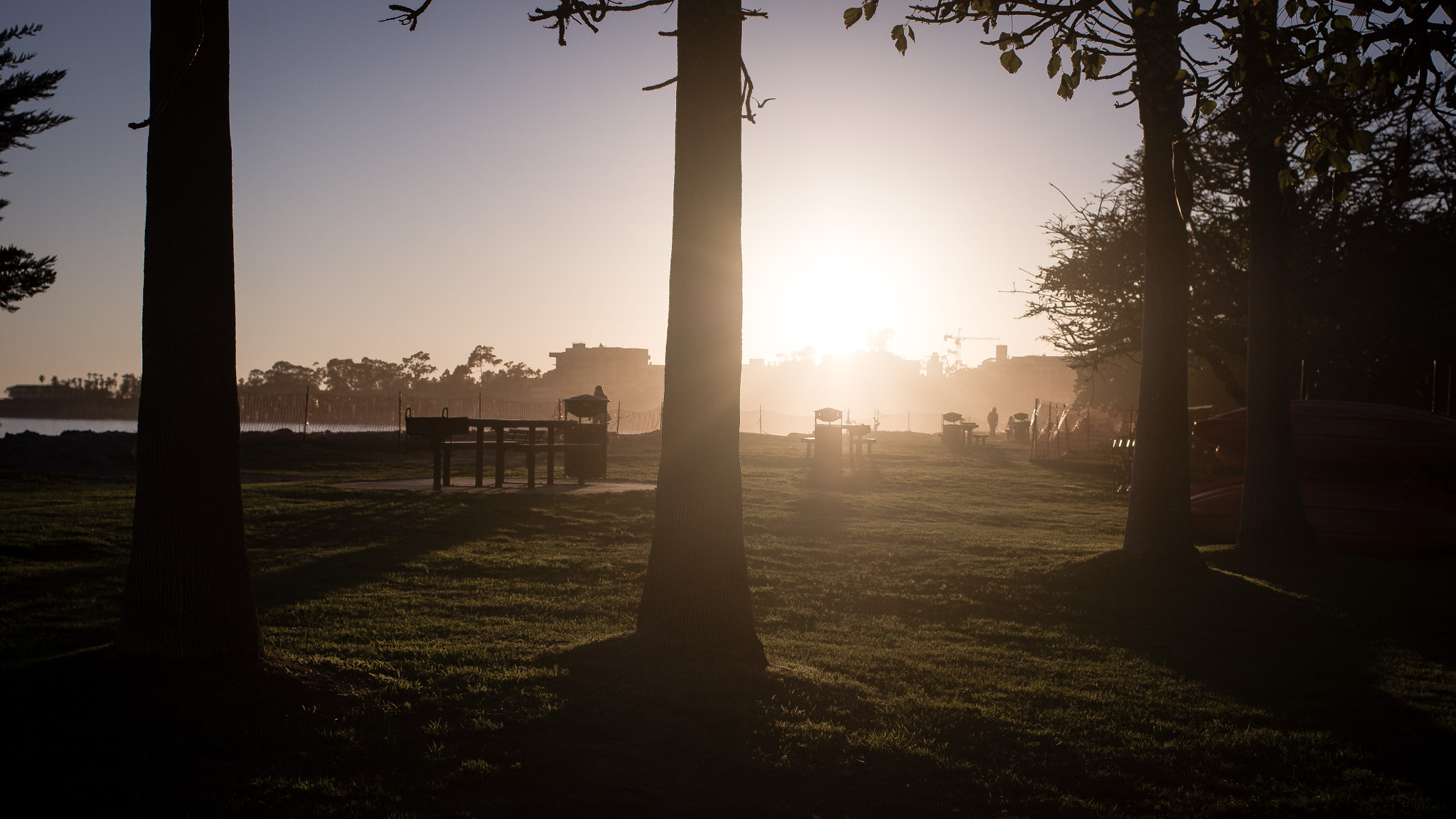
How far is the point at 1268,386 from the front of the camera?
11.4 meters

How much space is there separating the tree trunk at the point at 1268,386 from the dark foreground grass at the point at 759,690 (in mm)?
634

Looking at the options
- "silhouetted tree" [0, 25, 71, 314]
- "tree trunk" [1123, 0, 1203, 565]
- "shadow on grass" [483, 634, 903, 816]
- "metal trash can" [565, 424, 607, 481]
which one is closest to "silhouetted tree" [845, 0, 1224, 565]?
"tree trunk" [1123, 0, 1203, 565]

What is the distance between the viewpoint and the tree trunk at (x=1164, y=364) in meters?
9.49

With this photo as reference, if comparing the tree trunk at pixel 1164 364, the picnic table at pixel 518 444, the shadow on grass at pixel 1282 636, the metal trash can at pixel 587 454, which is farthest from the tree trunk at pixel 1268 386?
the metal trash can at pixel 587 454

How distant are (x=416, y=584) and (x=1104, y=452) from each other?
26868mm

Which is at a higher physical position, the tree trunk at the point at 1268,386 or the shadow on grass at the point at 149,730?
the tree trunk at the point at 1268,386

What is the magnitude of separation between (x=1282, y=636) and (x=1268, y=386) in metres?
5.12

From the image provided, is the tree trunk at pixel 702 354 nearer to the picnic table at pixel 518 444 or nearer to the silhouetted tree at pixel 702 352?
the silhouetted tree at pixel 702 352

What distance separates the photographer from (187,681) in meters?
3.95

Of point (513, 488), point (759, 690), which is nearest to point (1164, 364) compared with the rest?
point (759, 690)

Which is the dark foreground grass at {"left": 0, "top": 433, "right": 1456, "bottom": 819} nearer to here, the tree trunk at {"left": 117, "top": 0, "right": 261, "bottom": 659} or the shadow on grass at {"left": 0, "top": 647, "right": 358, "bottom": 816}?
the shadow on grass at {"left": 0, "top": 647, "right": 358, "bottom": 816}

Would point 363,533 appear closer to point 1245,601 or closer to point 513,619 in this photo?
point 513,619

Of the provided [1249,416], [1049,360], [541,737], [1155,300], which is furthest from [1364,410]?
[1049,360]

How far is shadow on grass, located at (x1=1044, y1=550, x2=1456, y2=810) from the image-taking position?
496 centimetres
